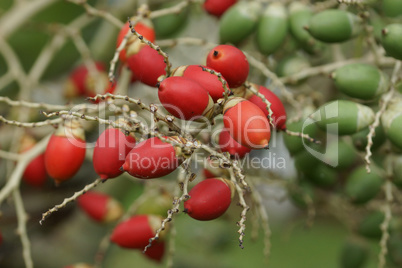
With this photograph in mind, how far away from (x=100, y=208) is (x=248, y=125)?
78 cm

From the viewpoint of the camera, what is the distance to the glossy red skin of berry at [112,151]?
82 cm

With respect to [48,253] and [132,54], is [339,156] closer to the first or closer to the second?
[132,54]

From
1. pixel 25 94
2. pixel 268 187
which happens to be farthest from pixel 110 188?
pixel 268 187

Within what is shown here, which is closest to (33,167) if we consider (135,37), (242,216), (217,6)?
(135,37)

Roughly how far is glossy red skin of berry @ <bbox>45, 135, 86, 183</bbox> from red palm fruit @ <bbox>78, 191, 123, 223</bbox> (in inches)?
18.5

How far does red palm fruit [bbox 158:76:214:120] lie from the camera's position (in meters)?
0.77

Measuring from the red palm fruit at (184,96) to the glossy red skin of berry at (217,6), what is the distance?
0.47 metres

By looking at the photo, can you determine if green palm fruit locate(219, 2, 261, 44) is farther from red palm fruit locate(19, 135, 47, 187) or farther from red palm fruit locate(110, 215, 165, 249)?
red palm fruit locate(19, 135, 47, 187)

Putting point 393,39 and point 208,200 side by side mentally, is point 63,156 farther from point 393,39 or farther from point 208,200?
point 393,39

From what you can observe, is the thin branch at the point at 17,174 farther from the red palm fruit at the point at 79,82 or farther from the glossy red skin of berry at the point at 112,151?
the red palm fruit at the point at 79,82

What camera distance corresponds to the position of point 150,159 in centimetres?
75

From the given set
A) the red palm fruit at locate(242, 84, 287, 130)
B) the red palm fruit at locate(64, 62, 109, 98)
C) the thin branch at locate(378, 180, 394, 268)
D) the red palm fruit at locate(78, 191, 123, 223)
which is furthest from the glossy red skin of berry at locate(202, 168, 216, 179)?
the red palm fruit at locate(64, 62, 109, 98)

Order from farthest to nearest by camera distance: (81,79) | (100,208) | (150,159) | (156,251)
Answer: (81,79) < (100,208) < (156,251) < (150,159)

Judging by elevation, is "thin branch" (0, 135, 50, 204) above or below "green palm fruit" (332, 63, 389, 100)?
below
